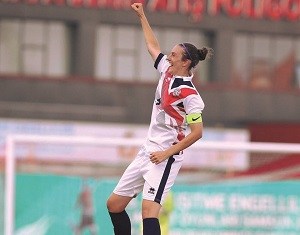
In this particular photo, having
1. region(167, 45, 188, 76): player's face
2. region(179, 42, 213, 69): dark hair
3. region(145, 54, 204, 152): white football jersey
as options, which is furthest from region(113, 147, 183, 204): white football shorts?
region(179, 42, 213, 69): dark hair

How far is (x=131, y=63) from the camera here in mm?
58250

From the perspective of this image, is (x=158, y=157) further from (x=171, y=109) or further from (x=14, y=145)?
(x=14, y=145)

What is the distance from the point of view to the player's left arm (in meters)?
11.2

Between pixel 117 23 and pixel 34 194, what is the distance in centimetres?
4248

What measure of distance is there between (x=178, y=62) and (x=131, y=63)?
154 feet

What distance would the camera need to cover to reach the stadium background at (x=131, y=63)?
5706 cm

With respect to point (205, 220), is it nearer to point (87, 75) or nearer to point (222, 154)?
point (222, 154)

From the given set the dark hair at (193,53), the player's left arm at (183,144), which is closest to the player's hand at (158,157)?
the player's left arm at (183,144)

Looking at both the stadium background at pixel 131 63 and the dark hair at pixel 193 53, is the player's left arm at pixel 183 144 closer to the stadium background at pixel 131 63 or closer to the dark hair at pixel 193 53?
the dark hair at pixel 193 53

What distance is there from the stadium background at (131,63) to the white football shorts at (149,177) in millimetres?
44045

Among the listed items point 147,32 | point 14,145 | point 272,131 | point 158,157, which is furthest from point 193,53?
point 272,131

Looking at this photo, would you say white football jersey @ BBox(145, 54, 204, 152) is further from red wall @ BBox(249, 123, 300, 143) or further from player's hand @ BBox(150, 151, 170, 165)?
red wall @ BBox(249, 123, 300, 143)

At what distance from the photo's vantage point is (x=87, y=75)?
58.0 m

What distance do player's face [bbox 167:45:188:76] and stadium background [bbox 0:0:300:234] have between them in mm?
44365
